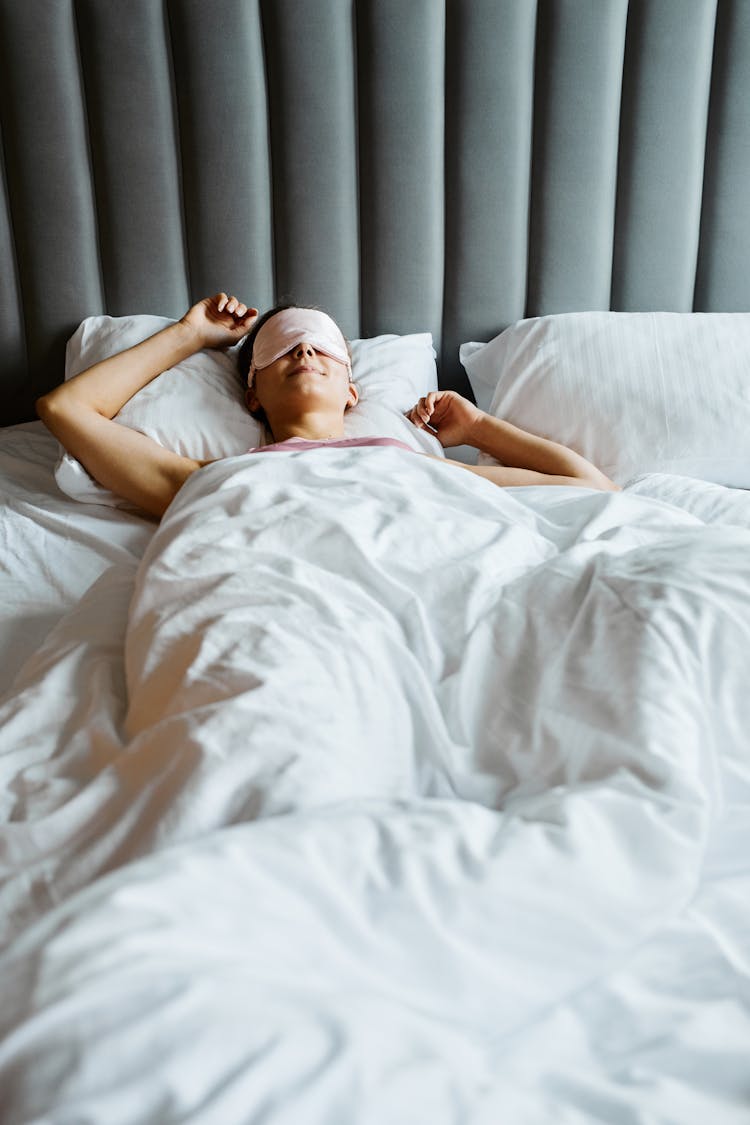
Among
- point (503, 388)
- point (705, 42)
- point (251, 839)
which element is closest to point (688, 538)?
point (251, 839)

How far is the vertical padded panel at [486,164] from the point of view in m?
1.77

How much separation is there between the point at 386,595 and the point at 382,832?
1.18 feet

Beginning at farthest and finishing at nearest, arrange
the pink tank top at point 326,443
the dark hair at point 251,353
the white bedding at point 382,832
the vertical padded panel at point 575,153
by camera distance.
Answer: the vertical padded panel at point 575,153
the dark hair at point 251,353
the pink tank top at point 326,443
the white bedding at point 382,832

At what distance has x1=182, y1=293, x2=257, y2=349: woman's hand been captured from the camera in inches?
68.8

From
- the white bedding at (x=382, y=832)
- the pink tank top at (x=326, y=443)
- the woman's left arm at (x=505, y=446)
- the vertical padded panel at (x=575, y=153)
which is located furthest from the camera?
the vertical padded panel at (x=575, y=153)

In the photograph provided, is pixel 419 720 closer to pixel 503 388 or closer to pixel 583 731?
pixel 583 731

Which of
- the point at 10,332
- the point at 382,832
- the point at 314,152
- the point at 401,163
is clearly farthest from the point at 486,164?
the point at 382,832

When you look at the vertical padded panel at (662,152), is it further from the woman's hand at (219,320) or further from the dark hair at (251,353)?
the woman's hand at (219,320)

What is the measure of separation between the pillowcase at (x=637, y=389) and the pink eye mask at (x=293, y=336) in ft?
1.15

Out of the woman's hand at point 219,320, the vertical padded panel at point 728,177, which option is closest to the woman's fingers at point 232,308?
the woman's hand at point 219,320

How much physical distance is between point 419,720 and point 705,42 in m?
1.64

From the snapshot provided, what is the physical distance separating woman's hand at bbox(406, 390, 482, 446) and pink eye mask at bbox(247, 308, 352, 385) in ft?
0.55

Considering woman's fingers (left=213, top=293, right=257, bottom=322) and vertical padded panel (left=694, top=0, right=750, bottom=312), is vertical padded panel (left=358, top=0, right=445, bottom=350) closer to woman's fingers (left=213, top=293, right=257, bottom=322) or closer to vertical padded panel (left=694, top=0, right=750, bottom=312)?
woman's fingers (left=213, top=293, right=257, bottom=322)

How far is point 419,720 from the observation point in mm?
803
